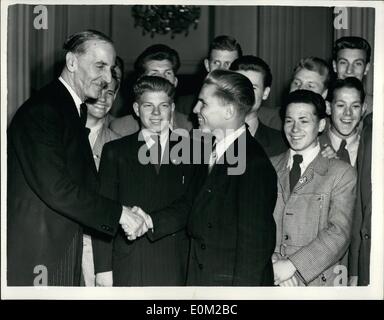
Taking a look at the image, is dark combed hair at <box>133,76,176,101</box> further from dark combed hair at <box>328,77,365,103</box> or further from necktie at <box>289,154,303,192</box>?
dark combed hair at <box>328,77,365,103</box>

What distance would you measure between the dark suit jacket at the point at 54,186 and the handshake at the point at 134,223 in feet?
0.12

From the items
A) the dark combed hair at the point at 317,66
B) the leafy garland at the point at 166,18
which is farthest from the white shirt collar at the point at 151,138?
the leafy garland at the point at 166,18

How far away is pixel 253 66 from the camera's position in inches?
128

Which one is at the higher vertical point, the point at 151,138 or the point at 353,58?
the point at 353,58

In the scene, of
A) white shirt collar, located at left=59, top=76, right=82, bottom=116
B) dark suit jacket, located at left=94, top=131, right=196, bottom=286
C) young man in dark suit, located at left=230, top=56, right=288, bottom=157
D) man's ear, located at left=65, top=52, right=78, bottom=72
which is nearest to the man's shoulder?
dark suit jacket, located at left=94, top=131, right=196, bottom=286

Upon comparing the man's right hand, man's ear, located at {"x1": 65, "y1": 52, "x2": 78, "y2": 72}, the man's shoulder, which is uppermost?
man's ear, located at {"x1": 65, "y1": 52, "x2": 78, "y2": 72}

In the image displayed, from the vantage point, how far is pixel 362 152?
10.7 ft

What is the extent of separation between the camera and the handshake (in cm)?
312

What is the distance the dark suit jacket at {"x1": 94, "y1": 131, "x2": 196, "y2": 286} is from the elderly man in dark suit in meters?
0.08

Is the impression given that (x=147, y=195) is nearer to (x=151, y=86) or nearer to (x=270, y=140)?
(x=151, y=86)

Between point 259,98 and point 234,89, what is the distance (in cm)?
28

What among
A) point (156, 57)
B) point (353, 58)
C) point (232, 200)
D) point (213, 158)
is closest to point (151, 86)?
point (156, 57)

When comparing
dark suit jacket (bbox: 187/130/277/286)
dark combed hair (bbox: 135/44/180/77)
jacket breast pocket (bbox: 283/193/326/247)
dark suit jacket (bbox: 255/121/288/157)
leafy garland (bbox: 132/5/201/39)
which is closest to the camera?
dark suit jacket (bbox: 187/130/277/286)

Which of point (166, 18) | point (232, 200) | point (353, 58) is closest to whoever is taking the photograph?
point (232, 200)
